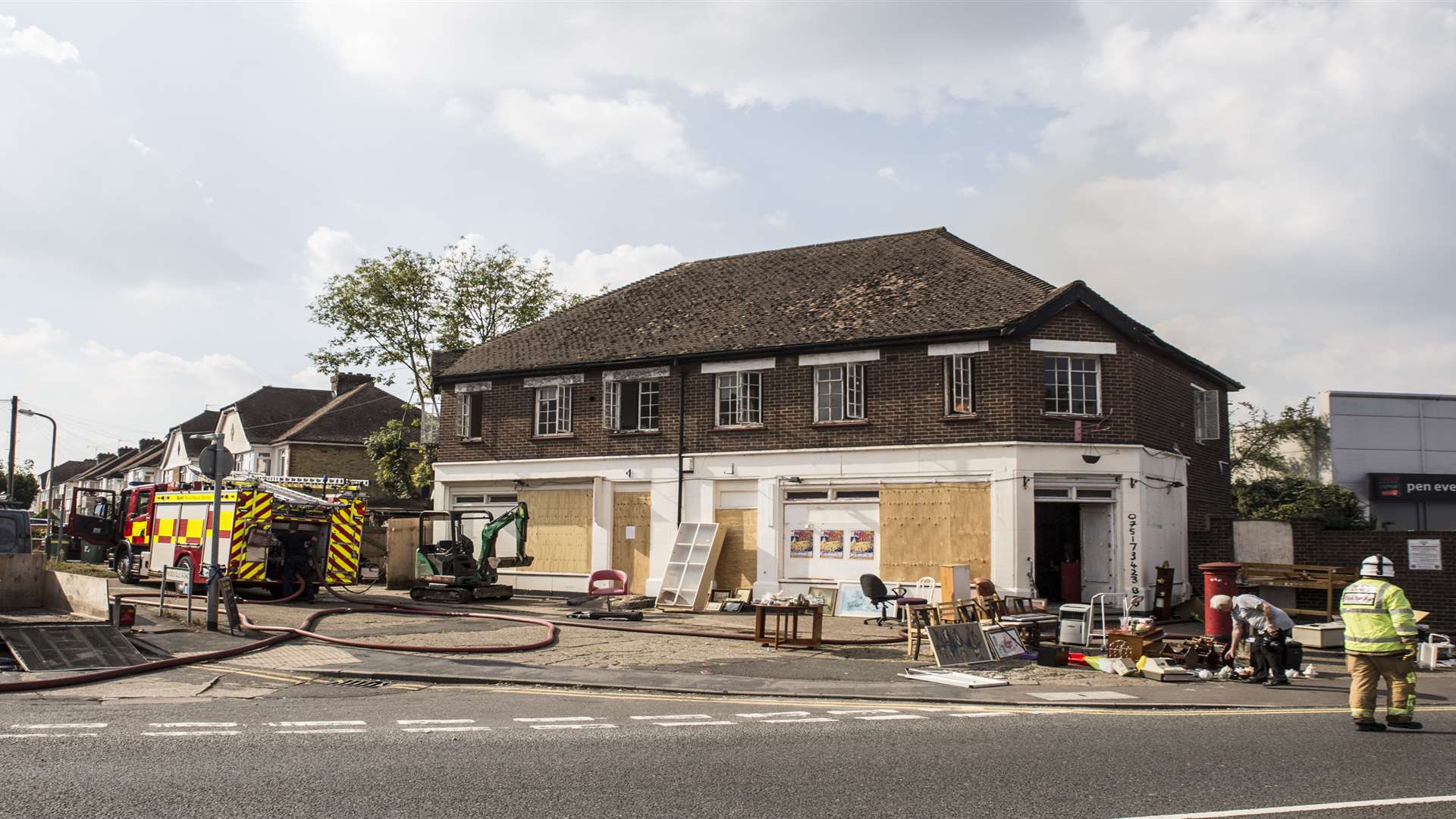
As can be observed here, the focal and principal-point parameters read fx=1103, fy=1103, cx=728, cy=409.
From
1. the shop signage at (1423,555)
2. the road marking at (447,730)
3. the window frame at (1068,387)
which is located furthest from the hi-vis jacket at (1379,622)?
the window frame at (1068,387)

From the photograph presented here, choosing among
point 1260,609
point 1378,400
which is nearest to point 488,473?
point 1260,609

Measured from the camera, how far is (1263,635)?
13953mm

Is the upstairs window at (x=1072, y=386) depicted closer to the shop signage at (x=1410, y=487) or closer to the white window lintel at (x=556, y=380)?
the white window lintel at (x=556, y=380)

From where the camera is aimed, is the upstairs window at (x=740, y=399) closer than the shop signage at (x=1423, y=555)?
No

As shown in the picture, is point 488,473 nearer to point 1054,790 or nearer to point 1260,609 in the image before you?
point 1260,609

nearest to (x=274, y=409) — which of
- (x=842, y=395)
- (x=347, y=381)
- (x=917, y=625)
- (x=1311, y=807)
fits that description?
(x=347, y=381)

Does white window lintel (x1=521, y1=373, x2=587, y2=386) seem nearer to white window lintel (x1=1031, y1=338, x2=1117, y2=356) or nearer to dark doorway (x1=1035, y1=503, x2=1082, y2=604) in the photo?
white window lintel (x1=1031, y1=338, x2=1117, y2=356)

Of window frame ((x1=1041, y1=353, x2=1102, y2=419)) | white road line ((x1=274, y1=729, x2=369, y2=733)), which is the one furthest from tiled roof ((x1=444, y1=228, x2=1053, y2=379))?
white road line ((x1=274, y1=729, x2=369, y2=733))

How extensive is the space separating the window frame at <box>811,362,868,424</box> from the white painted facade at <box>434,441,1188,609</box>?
795 millimetres

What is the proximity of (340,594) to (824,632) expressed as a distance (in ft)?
38.8

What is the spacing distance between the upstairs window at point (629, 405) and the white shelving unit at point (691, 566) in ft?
9.86

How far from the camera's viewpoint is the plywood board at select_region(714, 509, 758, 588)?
2444cm

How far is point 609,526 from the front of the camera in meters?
26.3

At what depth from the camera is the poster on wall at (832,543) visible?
23.4 m
